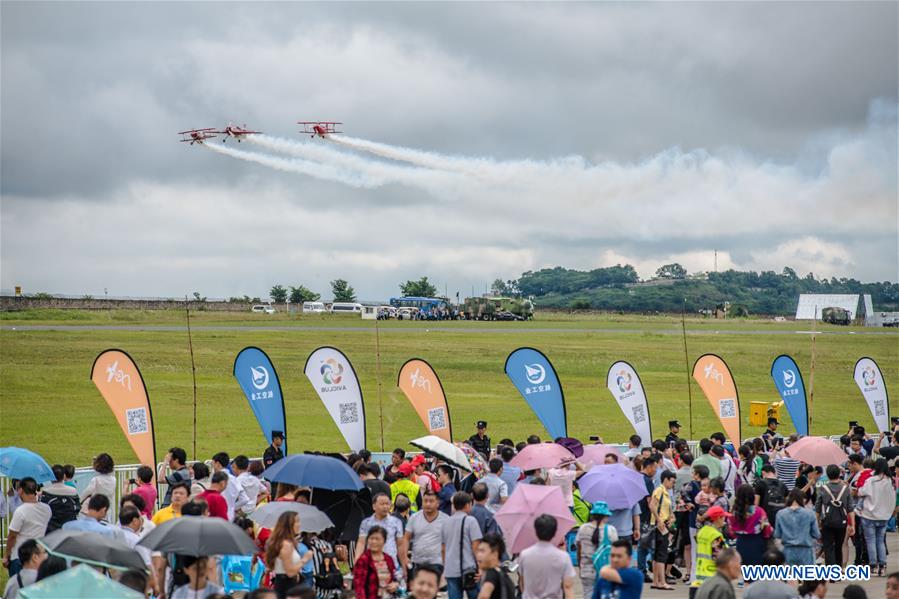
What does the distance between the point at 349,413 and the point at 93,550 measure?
1343cm

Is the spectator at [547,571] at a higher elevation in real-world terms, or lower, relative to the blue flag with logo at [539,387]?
lower

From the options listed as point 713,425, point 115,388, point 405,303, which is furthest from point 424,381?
point 405,303

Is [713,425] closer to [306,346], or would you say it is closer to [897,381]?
[897,381]

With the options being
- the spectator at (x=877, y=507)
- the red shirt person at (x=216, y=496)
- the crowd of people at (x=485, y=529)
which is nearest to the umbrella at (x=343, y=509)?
the crowd of people at (x=485, y=529)

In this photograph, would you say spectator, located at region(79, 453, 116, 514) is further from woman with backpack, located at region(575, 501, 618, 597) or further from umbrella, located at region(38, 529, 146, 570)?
woman with backpack, located at region(575, 501, 618, 597)

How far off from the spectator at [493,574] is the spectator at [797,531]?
5.05 metres

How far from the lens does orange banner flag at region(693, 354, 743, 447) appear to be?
24141mm

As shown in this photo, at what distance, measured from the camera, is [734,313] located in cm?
13250

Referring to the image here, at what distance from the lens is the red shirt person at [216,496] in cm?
1205

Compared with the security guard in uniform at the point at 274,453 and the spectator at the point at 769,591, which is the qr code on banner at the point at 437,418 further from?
the spectator at the point at 769,591

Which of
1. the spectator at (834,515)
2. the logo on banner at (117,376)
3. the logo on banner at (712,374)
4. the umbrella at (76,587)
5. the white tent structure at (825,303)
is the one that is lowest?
the spectator at (834,515)

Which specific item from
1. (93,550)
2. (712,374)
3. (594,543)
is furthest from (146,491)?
(712,374)

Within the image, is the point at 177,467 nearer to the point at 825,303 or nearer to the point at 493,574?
the point at 493,574

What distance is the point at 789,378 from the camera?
25547 millimetres
